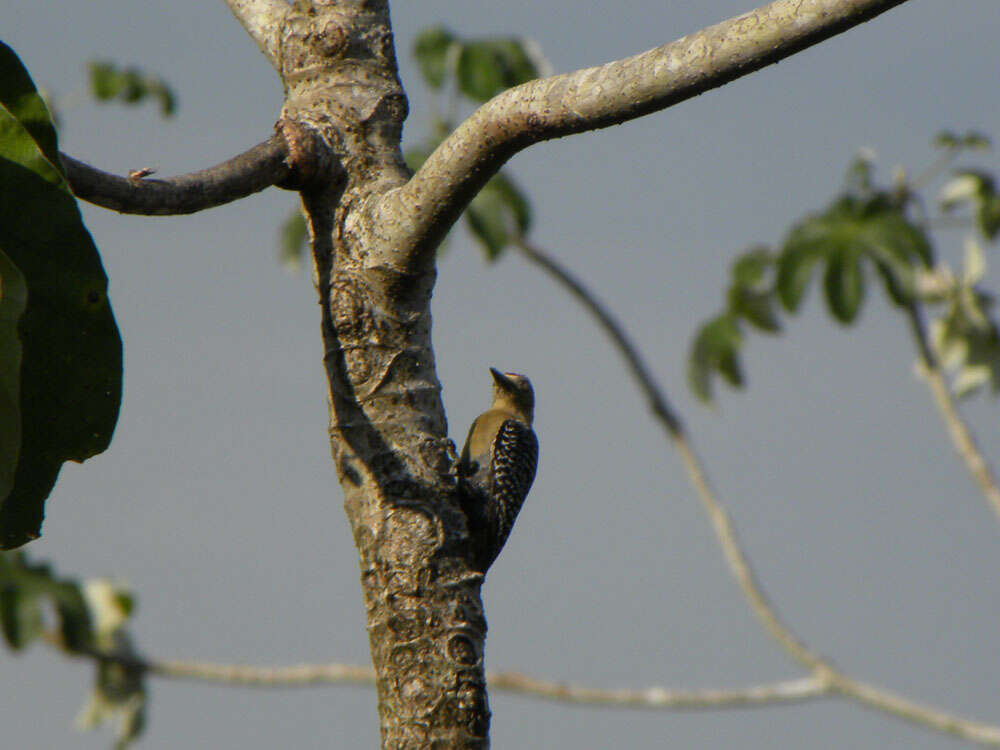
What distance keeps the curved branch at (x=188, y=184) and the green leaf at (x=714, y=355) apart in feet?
19.9

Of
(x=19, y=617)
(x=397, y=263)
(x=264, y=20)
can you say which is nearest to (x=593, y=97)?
(x=397, y=263)

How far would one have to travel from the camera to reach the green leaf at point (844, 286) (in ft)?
21.2

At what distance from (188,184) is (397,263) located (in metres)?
0.47

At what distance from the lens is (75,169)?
6.66 ft

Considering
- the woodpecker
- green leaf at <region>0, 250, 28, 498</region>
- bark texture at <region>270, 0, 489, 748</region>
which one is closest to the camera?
green leaf at <region>0, 250, 28, 498</region>

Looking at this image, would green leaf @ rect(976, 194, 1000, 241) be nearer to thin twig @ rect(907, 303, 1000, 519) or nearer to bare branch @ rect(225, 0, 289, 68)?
thin twig @ rect(907, 303, 1000, 519)

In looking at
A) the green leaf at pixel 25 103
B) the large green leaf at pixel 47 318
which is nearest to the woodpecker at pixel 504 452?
the large green leaf at pixel 47 318

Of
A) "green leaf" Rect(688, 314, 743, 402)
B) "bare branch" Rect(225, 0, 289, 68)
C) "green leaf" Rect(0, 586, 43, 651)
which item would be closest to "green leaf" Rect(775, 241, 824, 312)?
"green leaf" Rect(688, 314, 743, 402)

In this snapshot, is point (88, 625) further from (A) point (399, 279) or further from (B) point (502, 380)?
(A) point (399, 279)

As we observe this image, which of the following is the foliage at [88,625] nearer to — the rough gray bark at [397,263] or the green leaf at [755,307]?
the green leaf at [755,307]

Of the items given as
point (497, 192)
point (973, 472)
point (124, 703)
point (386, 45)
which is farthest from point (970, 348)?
point (124, 703)

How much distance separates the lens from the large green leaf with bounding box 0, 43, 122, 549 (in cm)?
171

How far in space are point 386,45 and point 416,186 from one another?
61 centimetres

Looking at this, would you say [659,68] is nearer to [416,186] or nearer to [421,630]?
[416,186]
